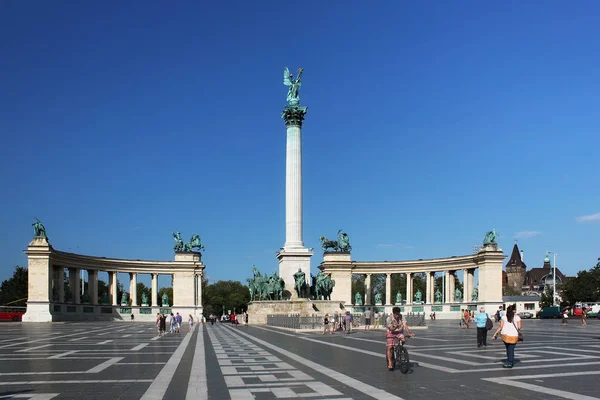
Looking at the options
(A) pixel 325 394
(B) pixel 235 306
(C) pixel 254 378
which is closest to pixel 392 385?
(A) pixel 325 394

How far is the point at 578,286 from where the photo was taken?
113688mm

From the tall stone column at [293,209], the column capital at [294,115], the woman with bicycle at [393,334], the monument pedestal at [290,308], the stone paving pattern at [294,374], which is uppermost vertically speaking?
the column capital at [294,115]

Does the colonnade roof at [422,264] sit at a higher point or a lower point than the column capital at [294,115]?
lower

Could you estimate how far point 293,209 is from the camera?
7225cm

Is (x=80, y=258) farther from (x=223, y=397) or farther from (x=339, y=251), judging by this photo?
(x=223, y=397)

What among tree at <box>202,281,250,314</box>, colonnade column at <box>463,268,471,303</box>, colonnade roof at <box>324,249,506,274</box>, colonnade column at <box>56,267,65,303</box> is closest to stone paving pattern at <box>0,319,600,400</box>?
colonnade column at <box>56,267,65,303</box>

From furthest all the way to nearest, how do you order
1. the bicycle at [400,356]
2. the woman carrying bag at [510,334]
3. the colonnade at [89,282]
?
the colonnade at [89,282] < the woman carrying bag at [510,334] < the bicycle at [400,356]

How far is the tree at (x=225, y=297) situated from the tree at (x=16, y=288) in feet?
164

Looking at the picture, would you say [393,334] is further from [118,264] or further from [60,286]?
[118,264]

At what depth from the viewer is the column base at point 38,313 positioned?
245 ft

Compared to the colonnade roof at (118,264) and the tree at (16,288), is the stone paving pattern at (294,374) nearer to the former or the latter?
the colonnade roof at (118,264)

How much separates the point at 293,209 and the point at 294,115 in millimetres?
11361

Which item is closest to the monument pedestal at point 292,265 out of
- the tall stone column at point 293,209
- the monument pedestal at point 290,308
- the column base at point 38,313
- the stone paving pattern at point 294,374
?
the tall stone column at point 293,209

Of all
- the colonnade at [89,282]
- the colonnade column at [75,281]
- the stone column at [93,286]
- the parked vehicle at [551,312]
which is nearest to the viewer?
the colonnade at [89,282]
